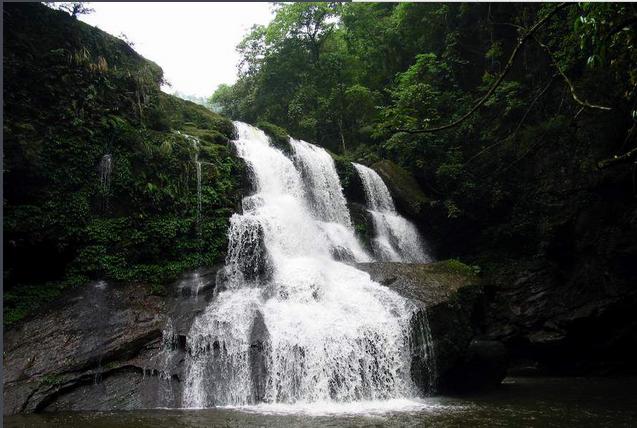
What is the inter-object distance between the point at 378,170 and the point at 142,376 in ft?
36.7

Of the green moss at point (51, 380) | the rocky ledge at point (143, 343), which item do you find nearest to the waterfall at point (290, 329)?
the rocky ledge at point (143, 343)

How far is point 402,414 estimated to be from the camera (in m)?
6.29

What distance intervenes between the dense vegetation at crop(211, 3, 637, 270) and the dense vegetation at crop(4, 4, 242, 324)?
→ 5484 millimetres

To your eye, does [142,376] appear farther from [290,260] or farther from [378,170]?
[378,170]

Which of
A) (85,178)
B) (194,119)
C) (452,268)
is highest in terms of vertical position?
(194,119)

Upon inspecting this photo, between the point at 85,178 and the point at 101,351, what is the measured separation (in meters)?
4.21

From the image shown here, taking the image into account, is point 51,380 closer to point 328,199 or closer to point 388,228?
point 328,199

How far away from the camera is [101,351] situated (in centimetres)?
790

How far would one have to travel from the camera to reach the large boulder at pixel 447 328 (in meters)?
8.23

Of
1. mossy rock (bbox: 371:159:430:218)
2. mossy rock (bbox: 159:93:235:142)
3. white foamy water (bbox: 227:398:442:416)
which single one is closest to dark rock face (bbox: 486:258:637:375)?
mossy rock (bbox: 371:159:430:218)

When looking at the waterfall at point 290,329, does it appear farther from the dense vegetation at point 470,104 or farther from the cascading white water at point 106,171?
the dense vegetation at point 470,104

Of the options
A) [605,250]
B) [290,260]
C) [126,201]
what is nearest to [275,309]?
[290,260]

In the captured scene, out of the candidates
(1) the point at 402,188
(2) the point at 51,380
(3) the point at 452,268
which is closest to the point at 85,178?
(2) the point at 51,380

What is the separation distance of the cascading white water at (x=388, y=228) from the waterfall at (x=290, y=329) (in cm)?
253
